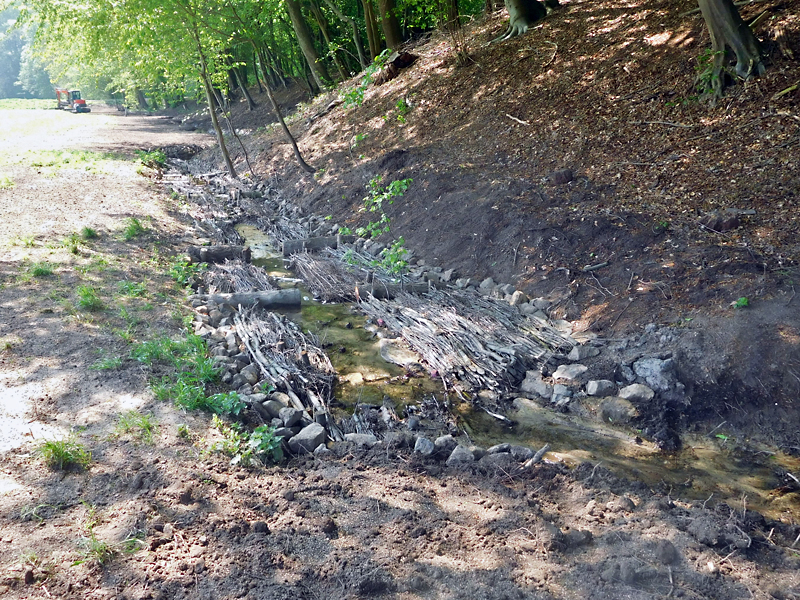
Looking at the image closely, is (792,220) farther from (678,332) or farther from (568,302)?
(568,302)

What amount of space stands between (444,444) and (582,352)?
2.18 meters

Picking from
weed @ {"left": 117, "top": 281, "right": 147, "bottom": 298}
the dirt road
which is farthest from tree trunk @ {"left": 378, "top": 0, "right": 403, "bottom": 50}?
the dirt road

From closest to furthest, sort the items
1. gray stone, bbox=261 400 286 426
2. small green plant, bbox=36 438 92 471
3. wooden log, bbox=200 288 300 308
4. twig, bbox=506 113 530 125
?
small green plant, bbox=36 438 92 471 < gray stone, bbox=261 400 286 426 < wooden log, bbox=200 288 300 308 < twig, bbox=506 113 530 125

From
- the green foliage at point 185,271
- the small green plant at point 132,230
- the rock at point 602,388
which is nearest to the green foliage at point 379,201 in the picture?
the green foliage at point 185,271

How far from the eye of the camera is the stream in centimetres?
449

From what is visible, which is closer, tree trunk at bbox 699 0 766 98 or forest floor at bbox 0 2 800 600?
forest floor at bbox 0 2 800 600

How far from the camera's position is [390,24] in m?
16.8

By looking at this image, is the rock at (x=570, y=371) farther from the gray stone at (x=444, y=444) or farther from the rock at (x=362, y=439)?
the rock at (x=362, y=439)

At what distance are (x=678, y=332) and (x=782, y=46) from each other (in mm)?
6045

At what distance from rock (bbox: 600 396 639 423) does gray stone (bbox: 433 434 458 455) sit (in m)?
1.65

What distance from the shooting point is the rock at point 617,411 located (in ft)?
17.8

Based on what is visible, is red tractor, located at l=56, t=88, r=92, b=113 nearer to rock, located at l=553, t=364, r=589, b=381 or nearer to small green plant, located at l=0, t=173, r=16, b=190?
small green plant, located at l=0, t=173, r=16, b=190

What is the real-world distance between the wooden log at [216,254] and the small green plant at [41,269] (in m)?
2.05

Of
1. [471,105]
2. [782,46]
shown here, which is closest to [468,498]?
[782,46]
